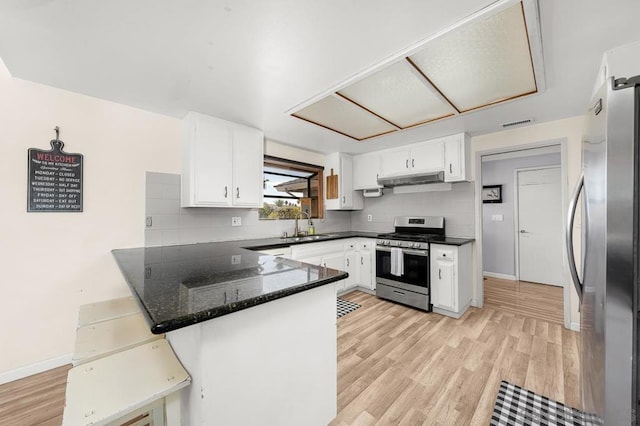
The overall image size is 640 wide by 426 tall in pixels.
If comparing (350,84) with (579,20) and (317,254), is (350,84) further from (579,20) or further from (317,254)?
(317,254)

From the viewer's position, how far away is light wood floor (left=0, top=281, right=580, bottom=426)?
5.13ft

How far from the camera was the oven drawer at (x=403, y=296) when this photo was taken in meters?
3.06

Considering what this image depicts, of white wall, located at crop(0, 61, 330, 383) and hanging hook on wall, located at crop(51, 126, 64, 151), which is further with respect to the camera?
hanging hook on wall, located at crop(51, 126, 64, 151)

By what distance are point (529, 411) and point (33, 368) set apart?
3646 mm

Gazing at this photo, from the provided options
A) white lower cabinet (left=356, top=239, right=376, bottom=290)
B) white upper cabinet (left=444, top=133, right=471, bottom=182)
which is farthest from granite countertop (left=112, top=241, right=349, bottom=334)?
white upper cabinet (left=444, top=133, right=471, bottom=182)

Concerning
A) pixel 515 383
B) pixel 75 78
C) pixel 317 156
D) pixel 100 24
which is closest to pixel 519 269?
pixel 515 383

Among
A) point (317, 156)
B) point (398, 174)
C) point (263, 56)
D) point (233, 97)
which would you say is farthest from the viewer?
point (317, 156)

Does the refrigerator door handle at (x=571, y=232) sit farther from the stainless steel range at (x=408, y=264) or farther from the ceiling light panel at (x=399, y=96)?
the stainless steel range at (x=408, y=264)

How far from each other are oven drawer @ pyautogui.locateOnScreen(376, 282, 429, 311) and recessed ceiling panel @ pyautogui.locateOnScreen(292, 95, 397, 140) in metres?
2.10

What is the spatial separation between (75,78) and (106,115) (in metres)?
0.42

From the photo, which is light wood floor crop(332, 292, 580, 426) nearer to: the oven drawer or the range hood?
the oven drawer

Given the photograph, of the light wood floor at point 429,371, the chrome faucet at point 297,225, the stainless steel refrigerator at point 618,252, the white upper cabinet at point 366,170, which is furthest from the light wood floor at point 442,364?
the white upper cabinet at point 366,170

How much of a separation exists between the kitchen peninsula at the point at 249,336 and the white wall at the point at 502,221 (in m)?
4.73

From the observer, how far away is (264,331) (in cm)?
104
